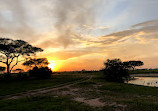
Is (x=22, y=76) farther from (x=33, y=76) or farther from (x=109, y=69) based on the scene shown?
(x=109, y=69)

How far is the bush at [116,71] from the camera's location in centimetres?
3370

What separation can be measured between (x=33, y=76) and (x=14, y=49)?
44.6 ft

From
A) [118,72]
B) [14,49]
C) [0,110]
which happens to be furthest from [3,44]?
[118,72]

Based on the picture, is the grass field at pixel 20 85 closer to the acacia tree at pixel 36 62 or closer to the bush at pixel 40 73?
the bush at pixel 40 73

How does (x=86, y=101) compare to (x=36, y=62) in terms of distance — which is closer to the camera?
(x=86, y=101)

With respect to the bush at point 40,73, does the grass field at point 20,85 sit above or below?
below

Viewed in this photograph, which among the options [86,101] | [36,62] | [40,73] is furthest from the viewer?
[36,62]

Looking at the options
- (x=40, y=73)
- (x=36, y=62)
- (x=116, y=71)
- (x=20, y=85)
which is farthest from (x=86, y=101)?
(x=36, y=62)

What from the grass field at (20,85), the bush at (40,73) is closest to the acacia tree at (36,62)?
the bush at (40,73)

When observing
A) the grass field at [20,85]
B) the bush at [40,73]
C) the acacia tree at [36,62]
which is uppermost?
the acacia tree at [36,62]

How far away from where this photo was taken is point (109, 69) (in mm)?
35656

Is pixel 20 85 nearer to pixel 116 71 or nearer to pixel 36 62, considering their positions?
pixel 116 71

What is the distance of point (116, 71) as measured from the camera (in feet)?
112

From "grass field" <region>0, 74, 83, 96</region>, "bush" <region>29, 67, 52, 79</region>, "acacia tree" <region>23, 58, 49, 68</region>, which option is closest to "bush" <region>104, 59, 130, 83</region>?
"grass field" <region>0, 74, 83, 96</region>
